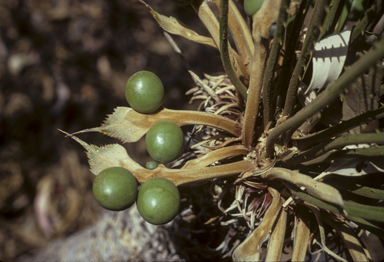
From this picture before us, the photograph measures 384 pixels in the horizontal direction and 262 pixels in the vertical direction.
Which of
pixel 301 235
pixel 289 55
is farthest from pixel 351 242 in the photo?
pixel 289 55

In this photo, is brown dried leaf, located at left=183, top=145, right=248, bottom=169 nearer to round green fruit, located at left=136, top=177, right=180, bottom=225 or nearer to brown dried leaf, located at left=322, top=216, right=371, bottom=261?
round green fruit, located at left=136, top=177, right=180, bottom=225

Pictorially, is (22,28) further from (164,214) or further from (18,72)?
(164,214)

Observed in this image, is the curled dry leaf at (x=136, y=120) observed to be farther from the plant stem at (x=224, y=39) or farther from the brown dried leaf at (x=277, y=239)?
the brown dried leaf at (x=277, y=239)

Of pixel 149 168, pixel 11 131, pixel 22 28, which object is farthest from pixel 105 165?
pixel 22 28

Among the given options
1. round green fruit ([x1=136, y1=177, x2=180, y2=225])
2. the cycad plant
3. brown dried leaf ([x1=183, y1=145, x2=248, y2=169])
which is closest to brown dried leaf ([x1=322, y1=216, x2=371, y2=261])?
the cycad plant

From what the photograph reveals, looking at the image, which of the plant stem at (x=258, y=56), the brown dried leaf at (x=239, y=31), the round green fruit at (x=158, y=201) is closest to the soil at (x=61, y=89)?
the brown dried leaf at (x=239, y=31)

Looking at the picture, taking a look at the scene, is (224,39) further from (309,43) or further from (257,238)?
(257,238)
